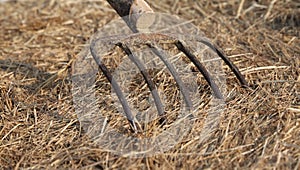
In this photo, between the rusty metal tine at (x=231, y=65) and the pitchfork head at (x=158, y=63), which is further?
the rusty metal tine at (x=231, y=65)

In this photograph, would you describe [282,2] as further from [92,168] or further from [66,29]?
[92,168]

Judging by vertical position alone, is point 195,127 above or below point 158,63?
below

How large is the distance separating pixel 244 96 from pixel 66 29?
1.54m

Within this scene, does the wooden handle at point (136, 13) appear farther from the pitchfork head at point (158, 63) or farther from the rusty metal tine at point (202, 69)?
the rusty metal tine at point (202, 69)

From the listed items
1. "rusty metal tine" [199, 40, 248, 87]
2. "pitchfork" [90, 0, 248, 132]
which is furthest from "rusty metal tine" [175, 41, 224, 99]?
"rusty metal tine" [199, 40, 248, 87]

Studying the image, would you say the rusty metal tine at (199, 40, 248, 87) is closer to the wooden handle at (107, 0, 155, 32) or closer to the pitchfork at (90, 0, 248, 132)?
the pitchfork at (90, 0, 248, 132)

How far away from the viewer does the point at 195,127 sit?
2215mm

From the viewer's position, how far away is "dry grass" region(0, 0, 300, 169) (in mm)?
2066

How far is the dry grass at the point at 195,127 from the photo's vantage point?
6.78ft

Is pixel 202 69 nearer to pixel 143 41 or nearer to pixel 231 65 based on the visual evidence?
pixel 231 65

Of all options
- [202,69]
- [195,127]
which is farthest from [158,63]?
[195,127]

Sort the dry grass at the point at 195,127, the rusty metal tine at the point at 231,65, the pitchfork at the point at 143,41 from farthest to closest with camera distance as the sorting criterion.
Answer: the rusty metal tine at the point at 231,65, the pitchfork at the point at 143,41, the dry grass at the point at 195,127

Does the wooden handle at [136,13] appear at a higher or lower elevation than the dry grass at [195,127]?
higher

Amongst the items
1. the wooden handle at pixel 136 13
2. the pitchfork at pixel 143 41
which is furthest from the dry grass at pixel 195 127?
the wooden handle at pixel 136 13
